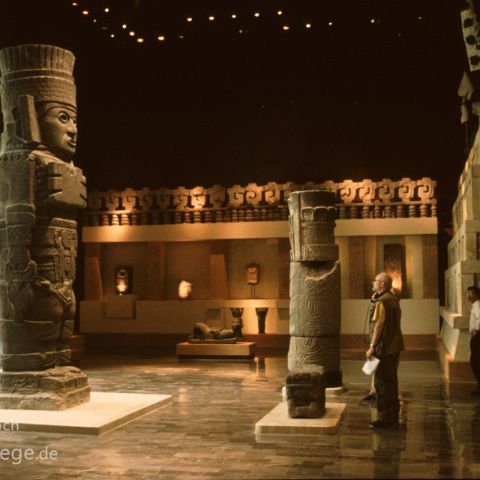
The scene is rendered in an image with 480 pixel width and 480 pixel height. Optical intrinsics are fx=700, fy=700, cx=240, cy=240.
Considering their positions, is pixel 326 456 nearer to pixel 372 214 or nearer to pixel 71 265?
pixel 71 265

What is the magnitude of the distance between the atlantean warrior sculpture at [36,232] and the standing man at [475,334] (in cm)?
521

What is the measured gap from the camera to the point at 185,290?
17.7 m

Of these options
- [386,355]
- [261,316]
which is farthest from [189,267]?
[386,355]

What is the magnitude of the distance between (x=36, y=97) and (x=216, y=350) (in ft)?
24.9

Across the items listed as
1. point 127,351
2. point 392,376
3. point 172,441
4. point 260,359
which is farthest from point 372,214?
point 172,441

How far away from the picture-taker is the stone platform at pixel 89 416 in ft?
23.8

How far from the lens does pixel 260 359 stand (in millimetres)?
14695

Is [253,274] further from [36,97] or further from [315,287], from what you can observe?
[36,97]

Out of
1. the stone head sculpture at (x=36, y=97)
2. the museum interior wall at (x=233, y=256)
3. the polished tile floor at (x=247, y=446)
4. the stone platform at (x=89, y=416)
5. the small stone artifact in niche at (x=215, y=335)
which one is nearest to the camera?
the polished tile floor at (x=247, y=446)

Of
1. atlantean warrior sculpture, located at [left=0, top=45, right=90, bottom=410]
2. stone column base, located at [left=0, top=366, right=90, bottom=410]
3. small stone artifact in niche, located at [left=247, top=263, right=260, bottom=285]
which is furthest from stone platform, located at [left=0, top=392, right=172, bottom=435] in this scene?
small stone artifact in niche, located at [left=247, top=263, right=260, bottom=285]

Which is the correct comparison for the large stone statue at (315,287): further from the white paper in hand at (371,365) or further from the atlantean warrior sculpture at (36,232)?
the atlantean warrior sculpture at (36,232)

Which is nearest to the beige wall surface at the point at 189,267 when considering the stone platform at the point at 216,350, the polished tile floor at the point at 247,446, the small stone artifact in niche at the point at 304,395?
the stone platform at the point at 216,350

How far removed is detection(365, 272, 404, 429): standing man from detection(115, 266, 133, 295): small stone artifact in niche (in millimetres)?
11380

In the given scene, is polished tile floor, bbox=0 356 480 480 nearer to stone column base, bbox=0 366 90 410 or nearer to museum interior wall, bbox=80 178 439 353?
stone column base, bbox=0 366 90 410
